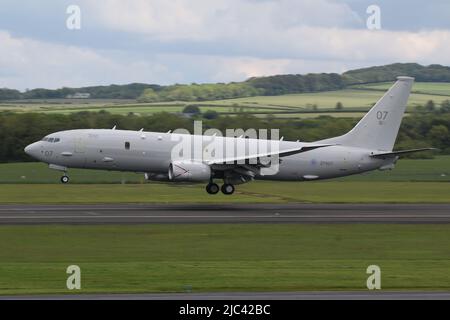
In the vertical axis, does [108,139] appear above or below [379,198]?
above

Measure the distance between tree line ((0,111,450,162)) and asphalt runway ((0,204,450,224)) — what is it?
35.3m

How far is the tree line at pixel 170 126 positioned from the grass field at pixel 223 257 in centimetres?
4705

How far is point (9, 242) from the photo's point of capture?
32250 millimetres

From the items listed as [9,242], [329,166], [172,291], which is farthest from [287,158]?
[172,291]

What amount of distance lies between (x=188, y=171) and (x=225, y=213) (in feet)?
13.0

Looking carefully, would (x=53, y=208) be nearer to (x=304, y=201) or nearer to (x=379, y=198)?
(x=304, y=201)

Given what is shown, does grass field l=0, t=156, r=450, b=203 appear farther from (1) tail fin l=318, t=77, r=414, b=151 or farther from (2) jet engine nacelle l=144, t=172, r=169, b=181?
(1) tail fin l=318, t=77, r=414, b=151

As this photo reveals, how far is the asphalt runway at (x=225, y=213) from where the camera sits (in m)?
39.5

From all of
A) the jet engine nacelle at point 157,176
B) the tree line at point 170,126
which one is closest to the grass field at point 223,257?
the jet engine nacelle at point 157,176

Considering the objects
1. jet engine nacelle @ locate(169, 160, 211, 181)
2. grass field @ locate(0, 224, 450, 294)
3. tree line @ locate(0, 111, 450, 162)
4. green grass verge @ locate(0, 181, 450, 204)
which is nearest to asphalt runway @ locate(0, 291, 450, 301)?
grass field @ locate(0, 224, 450, 294)

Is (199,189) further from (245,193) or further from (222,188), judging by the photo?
(222,188)

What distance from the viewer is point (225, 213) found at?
43.4m


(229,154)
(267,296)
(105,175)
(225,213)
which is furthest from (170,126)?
(267,296)

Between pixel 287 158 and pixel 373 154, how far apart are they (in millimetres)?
5083
